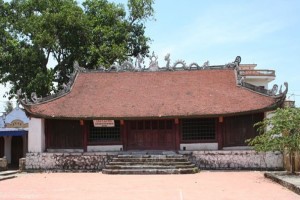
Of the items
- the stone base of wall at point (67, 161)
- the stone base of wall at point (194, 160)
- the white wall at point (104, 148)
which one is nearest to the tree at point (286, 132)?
the stone base of wall at point (194, 160)

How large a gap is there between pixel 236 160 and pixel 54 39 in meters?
15.9

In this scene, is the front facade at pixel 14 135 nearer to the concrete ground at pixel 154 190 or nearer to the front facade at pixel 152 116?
the front facade at pixel 152 116

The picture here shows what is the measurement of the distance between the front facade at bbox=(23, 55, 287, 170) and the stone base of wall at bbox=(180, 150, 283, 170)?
496mm

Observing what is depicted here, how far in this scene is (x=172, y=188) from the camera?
14.6 m

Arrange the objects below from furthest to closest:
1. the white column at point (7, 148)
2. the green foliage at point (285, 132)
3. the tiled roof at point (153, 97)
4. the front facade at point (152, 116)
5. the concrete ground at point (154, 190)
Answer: the white column at point (7, 148) < the front facade at point (152, 116) < the tiled roof at point (153, 97) < the green foliage at point (285, 132) < the concrete ground at point (154, 190)

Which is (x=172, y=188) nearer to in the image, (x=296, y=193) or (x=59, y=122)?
(x=296, y=193)

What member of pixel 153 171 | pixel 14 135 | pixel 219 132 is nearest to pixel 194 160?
pixel 219 132

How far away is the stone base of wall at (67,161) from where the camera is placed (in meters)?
23.2

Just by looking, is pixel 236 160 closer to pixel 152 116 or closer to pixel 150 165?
pixel 150 165

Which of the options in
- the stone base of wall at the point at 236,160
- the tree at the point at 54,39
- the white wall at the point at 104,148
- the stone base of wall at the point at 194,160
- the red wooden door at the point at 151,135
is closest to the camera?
the stone base of wall at the point at 236,160

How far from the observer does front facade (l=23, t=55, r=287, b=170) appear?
23031 mm

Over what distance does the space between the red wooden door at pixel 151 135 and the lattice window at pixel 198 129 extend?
0.66m

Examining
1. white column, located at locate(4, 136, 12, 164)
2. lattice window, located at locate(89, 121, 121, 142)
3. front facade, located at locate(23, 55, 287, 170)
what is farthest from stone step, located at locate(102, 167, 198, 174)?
white column, located at locate(4, 136, 12, 164)

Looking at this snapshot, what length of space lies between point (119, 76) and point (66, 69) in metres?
8.77
